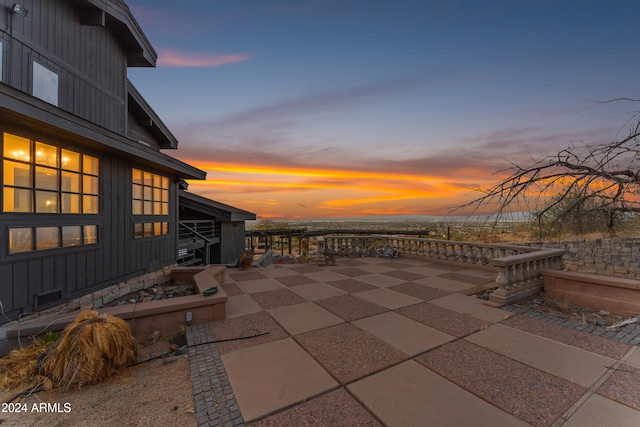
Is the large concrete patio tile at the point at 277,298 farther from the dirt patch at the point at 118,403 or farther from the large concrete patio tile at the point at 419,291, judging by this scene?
the large concrete patio tile at the point at 419,291

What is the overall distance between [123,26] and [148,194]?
15.1ft

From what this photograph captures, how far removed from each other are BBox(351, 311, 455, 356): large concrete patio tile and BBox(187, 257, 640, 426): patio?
0.02 meters

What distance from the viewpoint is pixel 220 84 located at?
33.2 feet

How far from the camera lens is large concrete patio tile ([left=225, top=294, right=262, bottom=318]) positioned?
4.84 m

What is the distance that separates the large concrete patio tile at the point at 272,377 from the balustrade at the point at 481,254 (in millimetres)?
4283

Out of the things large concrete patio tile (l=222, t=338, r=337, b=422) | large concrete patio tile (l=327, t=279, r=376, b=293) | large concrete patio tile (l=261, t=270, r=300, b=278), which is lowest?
large concrete patio tile (l=222, t=338, r=337, b=422)

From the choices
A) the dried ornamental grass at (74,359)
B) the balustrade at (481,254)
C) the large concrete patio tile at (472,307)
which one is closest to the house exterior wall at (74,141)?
the dried ornamental grass at (74,359)

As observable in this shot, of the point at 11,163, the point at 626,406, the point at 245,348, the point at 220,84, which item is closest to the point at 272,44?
the point at 220,84

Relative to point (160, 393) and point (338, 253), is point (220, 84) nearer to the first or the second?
point (338, 253)

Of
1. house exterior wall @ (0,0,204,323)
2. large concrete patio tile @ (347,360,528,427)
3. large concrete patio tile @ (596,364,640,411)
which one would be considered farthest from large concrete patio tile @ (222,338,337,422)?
house exterior wall @ (0,0,204,323)

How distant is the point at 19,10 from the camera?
452cm

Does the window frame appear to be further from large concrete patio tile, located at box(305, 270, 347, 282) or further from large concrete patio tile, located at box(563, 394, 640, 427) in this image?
large concrete patio tile, located at box(563, 394, 640, 427)

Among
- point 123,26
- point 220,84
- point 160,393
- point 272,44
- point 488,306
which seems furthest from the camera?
point 220,84

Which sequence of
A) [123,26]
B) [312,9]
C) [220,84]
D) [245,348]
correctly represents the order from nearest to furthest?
[245,348], [123,26], [312,9], [220,84]
